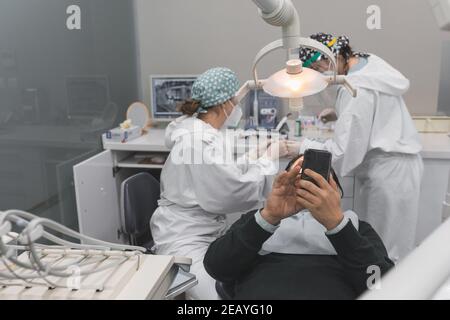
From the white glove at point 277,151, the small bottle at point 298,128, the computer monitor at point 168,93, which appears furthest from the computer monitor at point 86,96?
the small bottle at point 298,128

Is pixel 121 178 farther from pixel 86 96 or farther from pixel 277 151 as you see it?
pixel 277 151

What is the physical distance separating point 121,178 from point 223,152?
1124 mm

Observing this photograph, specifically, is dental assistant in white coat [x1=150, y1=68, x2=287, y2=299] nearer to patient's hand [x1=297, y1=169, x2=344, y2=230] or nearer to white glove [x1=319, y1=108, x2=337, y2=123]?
patient's hand [x1=297, y1=169, x2=344, y2=230]

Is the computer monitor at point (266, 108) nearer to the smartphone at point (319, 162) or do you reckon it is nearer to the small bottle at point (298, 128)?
the small bottle at point (298, 128)

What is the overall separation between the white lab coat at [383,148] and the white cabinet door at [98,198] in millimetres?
1175

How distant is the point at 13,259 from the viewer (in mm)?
541

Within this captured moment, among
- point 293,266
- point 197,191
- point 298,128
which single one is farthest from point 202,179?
point 298,128

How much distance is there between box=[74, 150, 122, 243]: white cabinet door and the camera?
6.93 feet

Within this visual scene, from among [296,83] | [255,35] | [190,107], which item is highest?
[255,35]

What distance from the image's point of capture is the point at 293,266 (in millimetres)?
1042

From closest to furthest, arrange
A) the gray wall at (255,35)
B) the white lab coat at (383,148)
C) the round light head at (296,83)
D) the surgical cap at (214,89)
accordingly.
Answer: the round light head at (296,83) → the surgical cap at (214,89) → the white lab coat at (383,148) → the gray wall at (255,35)

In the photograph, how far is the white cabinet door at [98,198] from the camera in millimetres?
2111

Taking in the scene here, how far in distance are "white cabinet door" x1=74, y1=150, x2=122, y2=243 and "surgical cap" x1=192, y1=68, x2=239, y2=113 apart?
2.65ft

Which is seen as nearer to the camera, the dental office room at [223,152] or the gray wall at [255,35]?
the dental office room at [223,152]
